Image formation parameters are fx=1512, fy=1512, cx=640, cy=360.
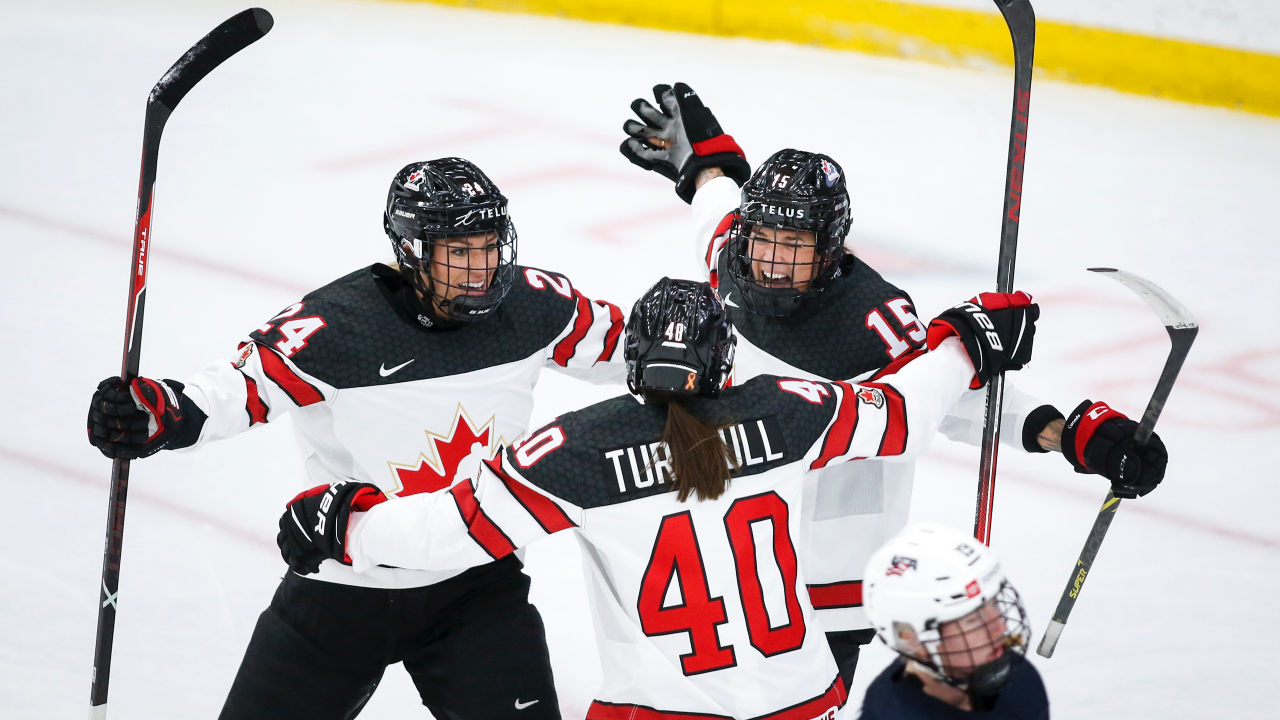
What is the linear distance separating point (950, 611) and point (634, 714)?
2.61 ft

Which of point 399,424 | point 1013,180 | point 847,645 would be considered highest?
point 1013,180

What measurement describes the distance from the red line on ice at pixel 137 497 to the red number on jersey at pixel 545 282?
151cm

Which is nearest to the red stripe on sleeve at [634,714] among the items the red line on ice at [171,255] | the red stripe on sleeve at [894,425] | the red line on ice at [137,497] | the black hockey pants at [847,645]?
the red stripe on sleeve at [894,425]

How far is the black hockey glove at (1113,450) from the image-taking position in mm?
2736

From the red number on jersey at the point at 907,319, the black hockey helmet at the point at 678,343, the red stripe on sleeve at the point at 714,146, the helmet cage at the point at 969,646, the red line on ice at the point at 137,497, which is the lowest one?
the red line on ice at the point at 137,497

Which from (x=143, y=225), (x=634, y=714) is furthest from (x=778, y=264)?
(x=143, y=225)

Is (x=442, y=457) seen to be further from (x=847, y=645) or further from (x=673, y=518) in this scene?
(x=847, y=645)

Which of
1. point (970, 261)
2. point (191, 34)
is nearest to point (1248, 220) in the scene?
point (970, 261)

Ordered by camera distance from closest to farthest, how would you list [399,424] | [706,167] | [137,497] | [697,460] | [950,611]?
[950,611] < [697,460] < [399,424] < [706,167] < [137,497]

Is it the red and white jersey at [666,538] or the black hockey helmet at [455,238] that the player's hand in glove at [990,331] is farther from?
the black hockey helmet at [455,238]

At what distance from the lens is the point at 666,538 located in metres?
2.29

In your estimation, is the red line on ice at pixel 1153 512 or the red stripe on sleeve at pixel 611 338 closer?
the red stripe on sleeve at pixel 611 338

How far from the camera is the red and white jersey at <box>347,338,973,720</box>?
2283 millimetres

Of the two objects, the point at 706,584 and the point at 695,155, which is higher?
the point at 695,155
